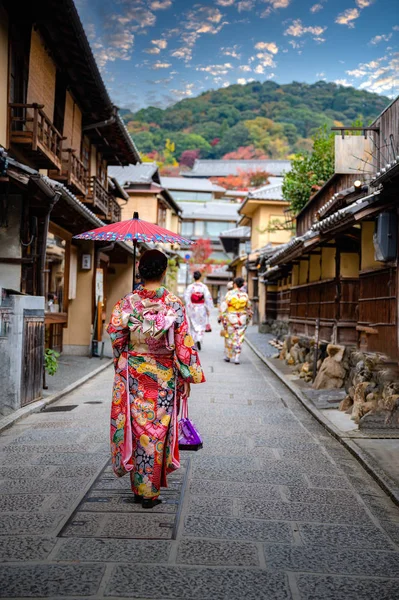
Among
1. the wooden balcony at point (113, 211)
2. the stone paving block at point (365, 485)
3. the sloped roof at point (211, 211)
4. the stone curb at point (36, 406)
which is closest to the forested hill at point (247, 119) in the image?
the sloped roof at point (211, 211)

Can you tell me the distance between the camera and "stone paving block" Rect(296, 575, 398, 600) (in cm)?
346

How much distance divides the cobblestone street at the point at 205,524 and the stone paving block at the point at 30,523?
0.01m

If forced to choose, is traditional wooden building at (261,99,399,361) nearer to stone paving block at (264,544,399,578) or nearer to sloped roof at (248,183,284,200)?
stone paving block at (264,544,399,578)

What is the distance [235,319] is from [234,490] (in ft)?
38.2

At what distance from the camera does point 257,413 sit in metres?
9.69

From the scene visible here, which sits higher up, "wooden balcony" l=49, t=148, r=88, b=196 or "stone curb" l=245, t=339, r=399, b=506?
"wooden balcony" l=49, t=148, r=88, b=196

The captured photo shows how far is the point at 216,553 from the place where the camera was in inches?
158

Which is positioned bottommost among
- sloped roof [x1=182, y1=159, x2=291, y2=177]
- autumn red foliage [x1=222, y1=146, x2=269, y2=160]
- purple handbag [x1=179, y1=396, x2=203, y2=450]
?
purple handbag [x1=179, y1=396, x2=203, y2=450]

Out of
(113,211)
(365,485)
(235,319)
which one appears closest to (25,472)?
(365,485)

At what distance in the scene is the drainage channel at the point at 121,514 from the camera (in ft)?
14.3

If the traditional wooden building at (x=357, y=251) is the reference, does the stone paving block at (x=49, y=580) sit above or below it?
below

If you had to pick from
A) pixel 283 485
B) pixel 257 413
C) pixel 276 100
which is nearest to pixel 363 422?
pixel 257 413

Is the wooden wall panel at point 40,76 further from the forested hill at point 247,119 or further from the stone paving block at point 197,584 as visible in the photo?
the forested hill at point 247,119

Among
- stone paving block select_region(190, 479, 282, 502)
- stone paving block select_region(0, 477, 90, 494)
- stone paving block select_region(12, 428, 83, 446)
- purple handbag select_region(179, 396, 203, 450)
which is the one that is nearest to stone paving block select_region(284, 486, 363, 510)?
stone paving block select_region(190, 479, 282, 502)
